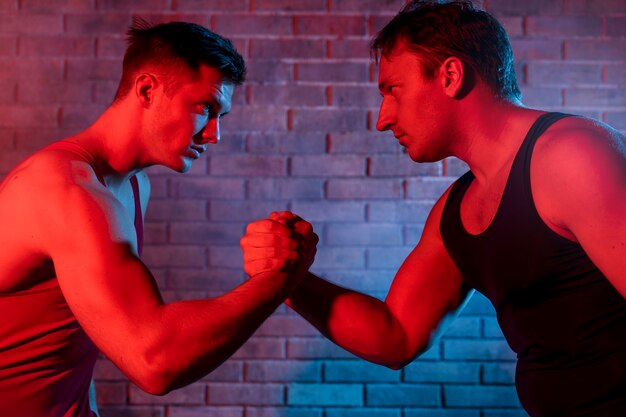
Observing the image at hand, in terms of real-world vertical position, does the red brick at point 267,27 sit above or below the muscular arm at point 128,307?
above

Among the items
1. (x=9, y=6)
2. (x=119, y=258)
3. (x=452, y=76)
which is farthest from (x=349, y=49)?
(x=119, y=258)

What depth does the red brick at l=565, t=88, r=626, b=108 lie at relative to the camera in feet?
8.56

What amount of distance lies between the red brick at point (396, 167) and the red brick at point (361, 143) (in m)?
0.03

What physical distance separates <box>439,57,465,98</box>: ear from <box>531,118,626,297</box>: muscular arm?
1.07 ft

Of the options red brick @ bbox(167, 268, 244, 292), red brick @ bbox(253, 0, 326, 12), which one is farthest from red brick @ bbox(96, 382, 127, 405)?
red brick @ bbox(253, 0, 326, 12)

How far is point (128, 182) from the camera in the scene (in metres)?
1.75

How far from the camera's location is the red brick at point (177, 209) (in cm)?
259

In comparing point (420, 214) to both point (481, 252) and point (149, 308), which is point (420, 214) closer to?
point (481, 252)

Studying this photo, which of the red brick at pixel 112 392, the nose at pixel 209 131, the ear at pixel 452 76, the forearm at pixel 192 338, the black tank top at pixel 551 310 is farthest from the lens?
the red brick at pixel 112 392

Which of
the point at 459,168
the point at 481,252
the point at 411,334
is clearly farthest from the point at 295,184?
the point at 481,252

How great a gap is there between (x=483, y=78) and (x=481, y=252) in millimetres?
454

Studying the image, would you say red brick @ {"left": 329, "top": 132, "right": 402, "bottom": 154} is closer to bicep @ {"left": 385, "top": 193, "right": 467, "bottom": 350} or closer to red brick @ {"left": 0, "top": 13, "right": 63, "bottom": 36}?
bicep @ {"left": 385, "top": 193, "right": 467, "bottom": 350}

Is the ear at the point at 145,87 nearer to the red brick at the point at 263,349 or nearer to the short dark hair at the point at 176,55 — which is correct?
the short dark hair at the point at 176,55

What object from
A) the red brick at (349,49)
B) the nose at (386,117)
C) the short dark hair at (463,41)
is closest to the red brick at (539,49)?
the red brick at (349,49)
